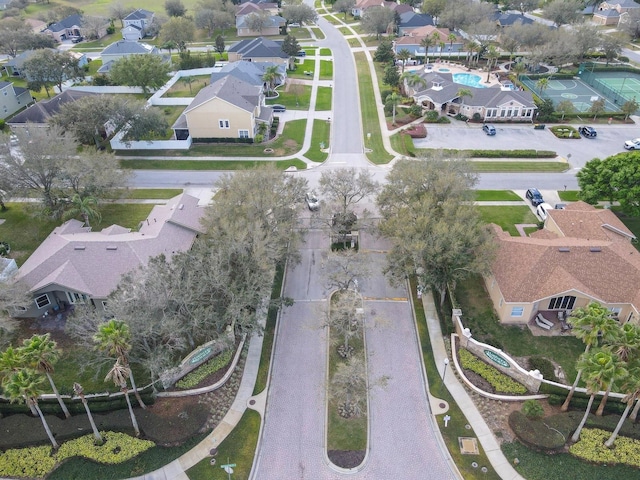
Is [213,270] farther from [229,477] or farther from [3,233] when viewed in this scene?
[3,233]

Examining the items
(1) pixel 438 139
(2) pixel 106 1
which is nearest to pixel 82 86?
(1) pixel 438 139

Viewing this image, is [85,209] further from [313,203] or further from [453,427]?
[453,427]

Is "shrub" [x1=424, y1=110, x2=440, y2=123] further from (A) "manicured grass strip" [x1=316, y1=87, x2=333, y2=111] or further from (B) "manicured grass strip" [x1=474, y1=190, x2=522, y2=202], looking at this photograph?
(B) "manicured grass strip" [x1=474, y1=190, x2=522, y2=202]

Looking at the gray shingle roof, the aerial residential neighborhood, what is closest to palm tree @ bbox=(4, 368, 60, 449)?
the aerial residential neighborhood

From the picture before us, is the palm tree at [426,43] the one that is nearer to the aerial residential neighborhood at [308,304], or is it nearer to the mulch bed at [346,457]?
the aerial residential neighborhood at [308,304]

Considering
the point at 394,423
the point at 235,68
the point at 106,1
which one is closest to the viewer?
the point at 394,423

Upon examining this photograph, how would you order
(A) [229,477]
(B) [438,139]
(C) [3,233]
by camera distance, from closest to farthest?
1. (A) [229,477]
2. (C) [3,233]
3. (B) [438,139]

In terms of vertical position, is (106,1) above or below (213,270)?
below
